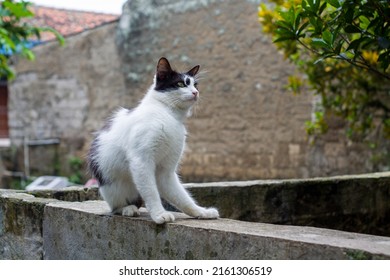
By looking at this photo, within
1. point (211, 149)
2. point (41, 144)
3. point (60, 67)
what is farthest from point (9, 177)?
point (211, 149)

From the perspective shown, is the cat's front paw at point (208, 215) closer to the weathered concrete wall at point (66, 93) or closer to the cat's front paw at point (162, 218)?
the cat's front paw at point (162, 218)

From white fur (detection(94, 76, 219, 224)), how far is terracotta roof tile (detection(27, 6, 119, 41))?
14.7m

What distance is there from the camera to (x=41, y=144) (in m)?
14.2

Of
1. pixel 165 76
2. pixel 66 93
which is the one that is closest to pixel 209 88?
pixel 66 93

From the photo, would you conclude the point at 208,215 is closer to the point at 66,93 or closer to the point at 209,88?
the point at 209,88

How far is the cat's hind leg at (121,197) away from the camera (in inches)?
125

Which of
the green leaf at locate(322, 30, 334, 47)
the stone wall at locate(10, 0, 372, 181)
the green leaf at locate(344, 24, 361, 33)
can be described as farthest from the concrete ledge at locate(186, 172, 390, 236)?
the stone wall at locate(10, 0, 372, 181)

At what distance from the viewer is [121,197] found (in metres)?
3.19

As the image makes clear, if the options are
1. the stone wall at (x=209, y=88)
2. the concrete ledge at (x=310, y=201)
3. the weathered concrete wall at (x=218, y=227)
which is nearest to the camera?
the weathered concrete wall at (x=218, y=227)

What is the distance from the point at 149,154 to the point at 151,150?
0.02 metres

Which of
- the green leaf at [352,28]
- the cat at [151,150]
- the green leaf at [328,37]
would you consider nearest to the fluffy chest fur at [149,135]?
the cat at [151,150]

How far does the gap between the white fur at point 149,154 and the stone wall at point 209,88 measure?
5.98 m
